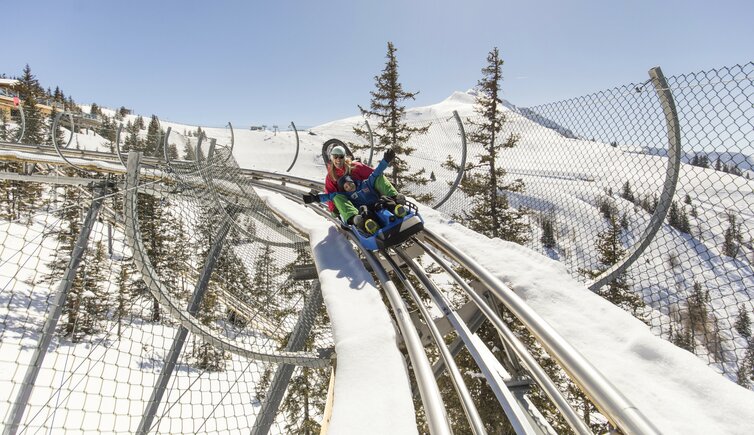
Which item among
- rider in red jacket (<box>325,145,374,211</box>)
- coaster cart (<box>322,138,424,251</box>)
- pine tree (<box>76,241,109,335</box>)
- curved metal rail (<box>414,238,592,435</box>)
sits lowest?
pine tree (<box>76,241,109,335</box>)

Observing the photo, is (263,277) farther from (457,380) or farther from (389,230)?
(457,380)

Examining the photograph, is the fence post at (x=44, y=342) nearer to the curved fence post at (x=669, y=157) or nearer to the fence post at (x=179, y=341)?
the fence post at (x=179, y=341)

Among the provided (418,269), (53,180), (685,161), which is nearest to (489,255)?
(418,269)

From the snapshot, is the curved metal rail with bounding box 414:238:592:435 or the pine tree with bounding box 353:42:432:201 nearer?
the curved metal rail with bounding box 414:238:592:435

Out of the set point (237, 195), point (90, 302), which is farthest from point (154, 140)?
point (237, 195)

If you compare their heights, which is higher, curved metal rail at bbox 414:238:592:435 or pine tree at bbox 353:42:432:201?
pine tree at bbox 353:42:432:201

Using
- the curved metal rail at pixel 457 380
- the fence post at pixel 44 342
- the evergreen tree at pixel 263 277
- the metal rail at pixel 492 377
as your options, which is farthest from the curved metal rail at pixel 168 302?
the evergreen tree at pixel 263 277

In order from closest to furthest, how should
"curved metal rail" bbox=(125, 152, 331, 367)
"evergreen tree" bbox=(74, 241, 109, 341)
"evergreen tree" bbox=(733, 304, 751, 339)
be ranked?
"evergreen tree" bbox=(733, 304, 751, 339) → "curved metal rail" bbox=(125, 152, 331, 367) → "evergreen tree" bbox=(74, 241, 109, 341)

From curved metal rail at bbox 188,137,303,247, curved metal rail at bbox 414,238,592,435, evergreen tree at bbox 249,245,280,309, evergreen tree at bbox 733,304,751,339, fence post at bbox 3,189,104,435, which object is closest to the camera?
curved metal rail at bbox 414,238,592,435

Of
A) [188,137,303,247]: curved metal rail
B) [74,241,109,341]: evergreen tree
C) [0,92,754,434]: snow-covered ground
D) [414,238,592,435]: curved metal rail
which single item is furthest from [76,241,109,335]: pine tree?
[414,238,592,435]: curved metal rail

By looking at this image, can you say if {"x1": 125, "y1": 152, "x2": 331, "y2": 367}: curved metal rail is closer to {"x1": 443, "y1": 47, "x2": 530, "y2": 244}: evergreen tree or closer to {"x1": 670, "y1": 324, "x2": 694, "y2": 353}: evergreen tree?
{"x1": 670, "y1": 324, "x2": 694, "y2": 353}: evergreen tree

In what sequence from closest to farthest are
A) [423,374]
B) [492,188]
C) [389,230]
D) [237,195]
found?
[423,374] → [389,230] → [237,195] → [492,188]
